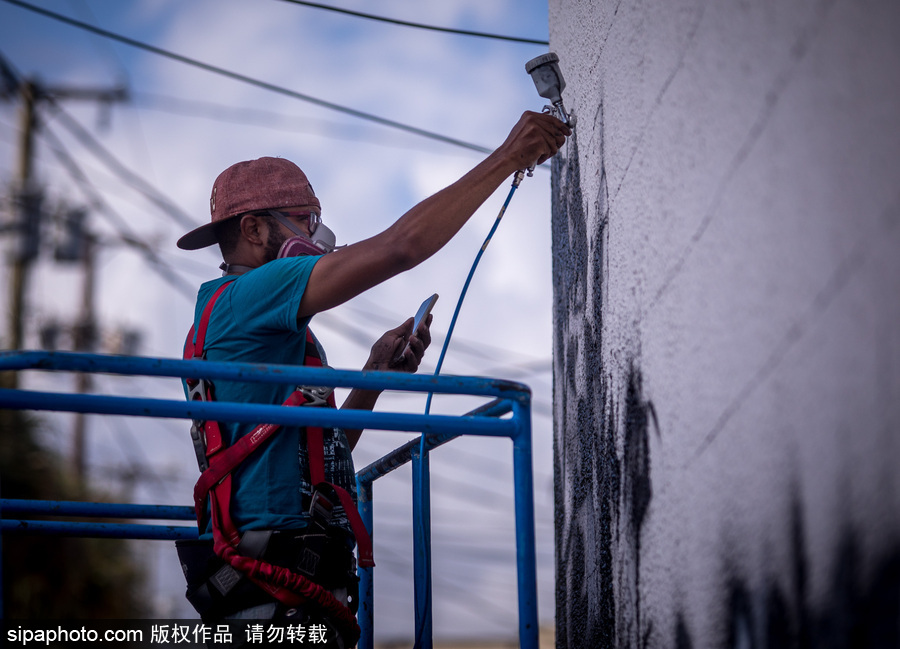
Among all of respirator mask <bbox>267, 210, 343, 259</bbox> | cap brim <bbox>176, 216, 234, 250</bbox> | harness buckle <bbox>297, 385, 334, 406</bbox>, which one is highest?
cap brim <bbox>176, 216, 234, 250</bbox>

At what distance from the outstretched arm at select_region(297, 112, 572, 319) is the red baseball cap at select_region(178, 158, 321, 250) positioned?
25.4 inches

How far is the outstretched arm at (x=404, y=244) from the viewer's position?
79.2 inches

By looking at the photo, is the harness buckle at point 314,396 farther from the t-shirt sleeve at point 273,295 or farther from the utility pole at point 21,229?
the utility pole at point 21,229

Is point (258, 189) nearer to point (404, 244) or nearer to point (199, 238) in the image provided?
point (199, 238)

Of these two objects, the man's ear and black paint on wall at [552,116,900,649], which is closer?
black paint on wall at [552,116,900,649]

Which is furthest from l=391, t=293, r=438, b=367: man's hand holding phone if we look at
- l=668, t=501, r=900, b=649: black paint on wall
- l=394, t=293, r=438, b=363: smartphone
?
l=668, t=501, r=900, b=649: black paint on wall

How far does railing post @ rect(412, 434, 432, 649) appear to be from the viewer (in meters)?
2.32

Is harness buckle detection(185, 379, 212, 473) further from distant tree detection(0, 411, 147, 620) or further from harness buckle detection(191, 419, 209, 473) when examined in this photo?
distant tree detection(0, 411, 147, 620)

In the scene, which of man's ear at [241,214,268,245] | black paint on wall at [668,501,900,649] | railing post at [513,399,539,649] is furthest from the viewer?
man's ear at [241,214,268,245]

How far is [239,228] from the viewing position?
2664 mm

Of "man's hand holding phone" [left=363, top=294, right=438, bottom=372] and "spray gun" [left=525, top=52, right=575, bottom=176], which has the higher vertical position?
"spray gun" [left=525, top=52, right=575, bottom=176]

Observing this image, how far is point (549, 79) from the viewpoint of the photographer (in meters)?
2.49

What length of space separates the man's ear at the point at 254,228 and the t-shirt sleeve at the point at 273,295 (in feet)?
1.43

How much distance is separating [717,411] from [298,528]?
3.70 ft
